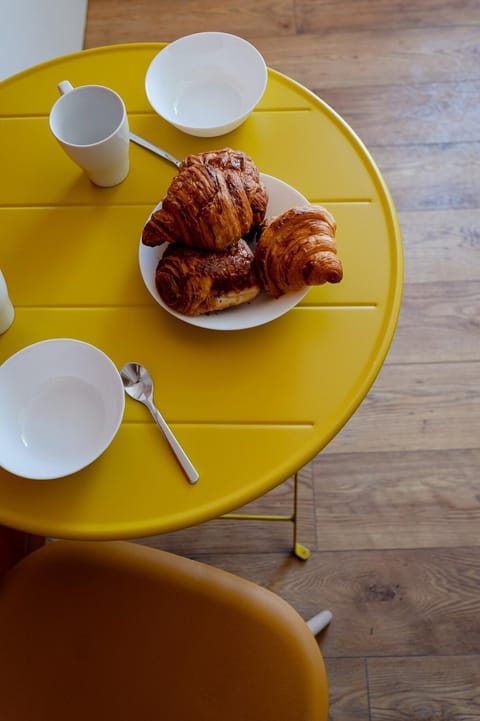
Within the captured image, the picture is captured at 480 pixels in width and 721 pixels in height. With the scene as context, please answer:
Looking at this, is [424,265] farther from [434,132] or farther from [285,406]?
[285,406]

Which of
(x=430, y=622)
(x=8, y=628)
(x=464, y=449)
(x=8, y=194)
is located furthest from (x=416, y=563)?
(x=8, y=194)

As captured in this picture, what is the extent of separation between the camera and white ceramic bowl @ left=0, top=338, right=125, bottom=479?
767 millimetres

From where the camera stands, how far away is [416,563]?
4.35 ft

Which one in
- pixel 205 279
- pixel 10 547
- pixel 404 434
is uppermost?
pixel 205 279

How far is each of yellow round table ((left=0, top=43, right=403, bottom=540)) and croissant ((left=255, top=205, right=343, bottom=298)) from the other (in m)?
0.07

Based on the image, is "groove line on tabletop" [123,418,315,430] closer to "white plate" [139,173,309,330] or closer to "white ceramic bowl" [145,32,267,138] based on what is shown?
"white plate" [139,173,309,330]

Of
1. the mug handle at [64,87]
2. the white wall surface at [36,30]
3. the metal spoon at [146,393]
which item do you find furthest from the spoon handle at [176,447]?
the white wall surface at [36,30]

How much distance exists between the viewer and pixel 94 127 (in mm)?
924

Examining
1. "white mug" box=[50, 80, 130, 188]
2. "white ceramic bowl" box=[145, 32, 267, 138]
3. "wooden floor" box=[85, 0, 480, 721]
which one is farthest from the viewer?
"wooden floor" box=[85, 0, 480, 721]

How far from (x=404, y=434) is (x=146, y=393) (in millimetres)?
772

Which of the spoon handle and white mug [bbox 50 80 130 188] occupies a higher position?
white mug [bbox 50 80 130 188]

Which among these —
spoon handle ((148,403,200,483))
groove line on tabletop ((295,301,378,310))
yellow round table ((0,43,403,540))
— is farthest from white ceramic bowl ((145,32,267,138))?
spoon handle ((148,403,200,483))

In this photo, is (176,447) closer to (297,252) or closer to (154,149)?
(297,252)

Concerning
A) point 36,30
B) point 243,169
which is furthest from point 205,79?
point 36,30
